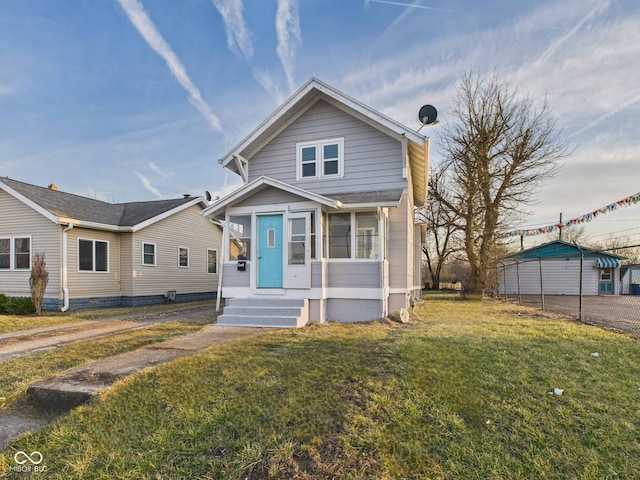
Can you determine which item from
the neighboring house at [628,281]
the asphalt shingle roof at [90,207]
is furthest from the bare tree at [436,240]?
the asphalt shingle roof at [90,207]

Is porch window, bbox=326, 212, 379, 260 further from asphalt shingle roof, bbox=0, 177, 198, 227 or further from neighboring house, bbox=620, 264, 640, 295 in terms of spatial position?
neighboring house, bbox=620, 264, 640, 295

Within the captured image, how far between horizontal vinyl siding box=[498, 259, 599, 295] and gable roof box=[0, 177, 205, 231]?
20.7 m

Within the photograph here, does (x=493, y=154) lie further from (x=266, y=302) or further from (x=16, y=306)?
(x=16, y=306)

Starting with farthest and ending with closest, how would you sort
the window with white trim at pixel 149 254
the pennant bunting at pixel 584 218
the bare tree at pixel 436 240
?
A: the bare tree at pixel 436 240 → the window with white trim at pixel 149 254 → the pennant bunting at pixel 584 218

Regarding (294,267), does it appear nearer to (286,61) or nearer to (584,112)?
(286,61)

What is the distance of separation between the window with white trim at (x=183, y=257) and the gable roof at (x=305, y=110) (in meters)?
7.87

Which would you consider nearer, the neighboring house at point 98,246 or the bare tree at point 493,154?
the neighboring house at point 98,246

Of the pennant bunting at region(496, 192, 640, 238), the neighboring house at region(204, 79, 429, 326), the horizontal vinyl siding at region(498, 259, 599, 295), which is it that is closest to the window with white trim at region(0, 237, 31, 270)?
the neighboring house at region(204, 79, 429, 326)

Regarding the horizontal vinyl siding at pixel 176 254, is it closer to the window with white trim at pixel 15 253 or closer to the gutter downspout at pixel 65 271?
the gutter downspout at pixel 65 271

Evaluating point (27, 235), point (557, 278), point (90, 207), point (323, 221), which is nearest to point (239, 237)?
point (323, 221)

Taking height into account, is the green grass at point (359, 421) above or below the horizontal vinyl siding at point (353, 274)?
below

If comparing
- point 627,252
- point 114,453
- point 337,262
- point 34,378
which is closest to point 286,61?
point 337,262

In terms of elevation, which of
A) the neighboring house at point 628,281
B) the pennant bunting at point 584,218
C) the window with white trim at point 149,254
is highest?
the pennant bunting at point 584,218

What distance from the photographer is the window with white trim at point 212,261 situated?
1927 cm
